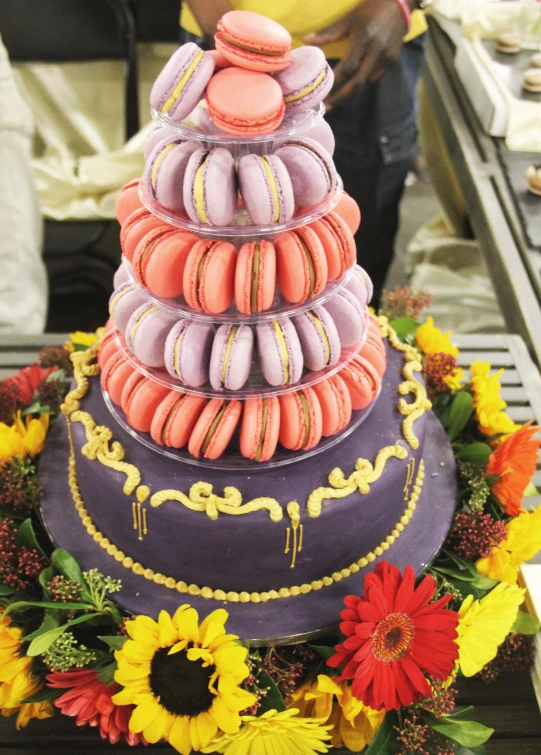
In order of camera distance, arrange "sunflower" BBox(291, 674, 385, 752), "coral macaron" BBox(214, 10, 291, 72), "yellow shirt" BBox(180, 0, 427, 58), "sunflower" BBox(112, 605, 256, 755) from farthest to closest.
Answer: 1. "yellow shirt" BBox(180, 0, 427, 58)
2. "sunflower" BBox(291, 674, 385, 752)
3. "sunflower" BBox(112, 605, 256, 755)
4. "coral macaron" BBox(214, 10, 291, 72)

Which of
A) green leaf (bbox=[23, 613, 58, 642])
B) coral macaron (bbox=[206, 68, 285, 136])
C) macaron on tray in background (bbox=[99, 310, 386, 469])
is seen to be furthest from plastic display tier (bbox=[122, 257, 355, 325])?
green leaf (bbox=[23, 613, 58, 642])

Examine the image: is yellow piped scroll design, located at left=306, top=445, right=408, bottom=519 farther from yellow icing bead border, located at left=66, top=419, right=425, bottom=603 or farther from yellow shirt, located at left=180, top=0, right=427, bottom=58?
yellow shirt, located at left=180, top=0, right=427, bottom=58

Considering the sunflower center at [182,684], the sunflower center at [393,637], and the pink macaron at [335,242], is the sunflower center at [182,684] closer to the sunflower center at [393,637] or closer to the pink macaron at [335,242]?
the sunflower center at [393,637]

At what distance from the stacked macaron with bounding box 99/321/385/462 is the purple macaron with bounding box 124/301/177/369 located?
35 millimetres

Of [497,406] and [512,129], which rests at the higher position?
[512,129]

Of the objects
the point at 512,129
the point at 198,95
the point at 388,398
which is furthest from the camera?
the point at 512,129

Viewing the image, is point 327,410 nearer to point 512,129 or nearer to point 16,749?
point 16,749

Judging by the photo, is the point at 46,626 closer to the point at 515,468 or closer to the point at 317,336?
the point at 317,336

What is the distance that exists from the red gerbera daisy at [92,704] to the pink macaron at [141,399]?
0.36m

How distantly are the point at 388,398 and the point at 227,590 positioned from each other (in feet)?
1.29

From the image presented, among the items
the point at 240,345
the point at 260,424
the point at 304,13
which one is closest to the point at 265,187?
the point at 240,345

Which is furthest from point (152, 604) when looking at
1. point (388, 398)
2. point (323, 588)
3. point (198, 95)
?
point (198, 95)

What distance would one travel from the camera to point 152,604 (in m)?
1.08

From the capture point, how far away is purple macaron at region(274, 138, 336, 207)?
893mm
